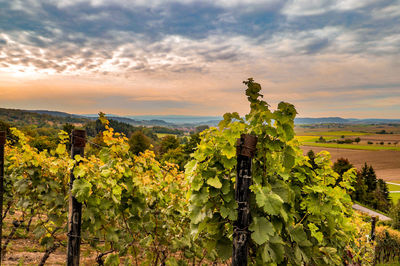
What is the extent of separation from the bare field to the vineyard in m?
61.2

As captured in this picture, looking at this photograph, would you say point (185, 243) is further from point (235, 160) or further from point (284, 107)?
point (284, 107)

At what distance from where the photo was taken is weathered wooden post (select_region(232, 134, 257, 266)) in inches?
81.6

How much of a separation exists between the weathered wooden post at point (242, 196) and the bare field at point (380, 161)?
205 feet

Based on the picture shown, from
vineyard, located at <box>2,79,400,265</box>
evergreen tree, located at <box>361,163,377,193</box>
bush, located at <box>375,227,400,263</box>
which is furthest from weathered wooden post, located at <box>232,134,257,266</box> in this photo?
evergreen tree, located at <box>361,163,377,193</box>

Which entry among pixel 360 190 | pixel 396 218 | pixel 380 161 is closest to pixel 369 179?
pixel 360 190

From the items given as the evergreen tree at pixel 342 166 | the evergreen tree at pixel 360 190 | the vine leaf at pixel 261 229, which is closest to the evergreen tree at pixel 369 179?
the evergreen tree at pixel 360 190

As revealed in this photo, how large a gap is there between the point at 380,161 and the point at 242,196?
84.1 meters

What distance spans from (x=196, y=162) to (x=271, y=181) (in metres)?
0.76

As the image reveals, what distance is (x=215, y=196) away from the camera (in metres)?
2.35

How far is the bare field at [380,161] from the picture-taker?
58750 millimetres

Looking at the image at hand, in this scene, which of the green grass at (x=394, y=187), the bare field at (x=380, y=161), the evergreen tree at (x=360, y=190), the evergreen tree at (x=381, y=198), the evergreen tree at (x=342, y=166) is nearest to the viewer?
the evergreen tree at (x=381, y=198)

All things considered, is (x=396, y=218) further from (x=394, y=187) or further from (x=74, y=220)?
(x=394, y=187)

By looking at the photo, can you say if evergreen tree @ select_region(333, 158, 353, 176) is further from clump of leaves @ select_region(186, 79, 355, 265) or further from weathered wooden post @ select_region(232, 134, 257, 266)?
weathered wooden post @ select_region(232, 134, 257, 266)

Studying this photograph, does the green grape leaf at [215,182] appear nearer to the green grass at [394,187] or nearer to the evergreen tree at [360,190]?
the evergreen tree at [360,190]
